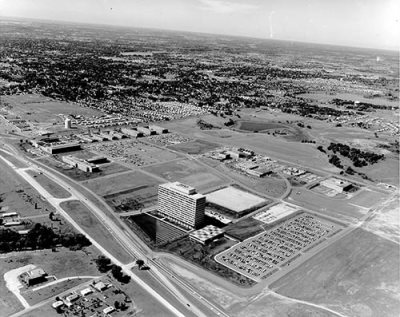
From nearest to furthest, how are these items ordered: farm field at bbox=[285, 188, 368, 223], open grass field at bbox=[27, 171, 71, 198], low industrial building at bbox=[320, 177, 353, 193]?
open grass field at bbox=[27, 171, 71, 198] < farm field at bbox=[285, 188, 368, 223] < low industrial building at bbox=[320, 177, 353, 193]

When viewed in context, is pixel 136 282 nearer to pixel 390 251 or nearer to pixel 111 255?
pixel 111 255

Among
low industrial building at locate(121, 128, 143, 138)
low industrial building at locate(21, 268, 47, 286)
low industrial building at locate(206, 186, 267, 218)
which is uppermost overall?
low industrial building at locate(121, 128, 143, 138)

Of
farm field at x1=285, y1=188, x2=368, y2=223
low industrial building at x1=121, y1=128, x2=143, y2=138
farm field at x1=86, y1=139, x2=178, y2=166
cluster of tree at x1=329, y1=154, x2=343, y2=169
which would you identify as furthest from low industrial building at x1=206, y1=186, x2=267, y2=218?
low industrial building at x1=121, y1=128, x2=143, y2=138

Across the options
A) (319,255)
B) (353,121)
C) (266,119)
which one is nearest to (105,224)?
(319,255)

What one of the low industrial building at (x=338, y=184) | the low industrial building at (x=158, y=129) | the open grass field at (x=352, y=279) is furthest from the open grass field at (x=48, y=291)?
the low industrial building at (x=158, y=129)

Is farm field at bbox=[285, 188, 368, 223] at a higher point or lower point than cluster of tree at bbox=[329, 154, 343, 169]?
lower

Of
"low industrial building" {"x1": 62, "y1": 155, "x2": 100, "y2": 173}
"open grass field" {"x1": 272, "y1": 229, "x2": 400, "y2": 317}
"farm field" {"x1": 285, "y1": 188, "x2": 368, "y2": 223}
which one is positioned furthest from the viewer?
"low industrial building" {"x1": 62, "y1": 155, "x2": 100, "y2": 173}

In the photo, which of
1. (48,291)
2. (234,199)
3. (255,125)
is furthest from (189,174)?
(255,125)

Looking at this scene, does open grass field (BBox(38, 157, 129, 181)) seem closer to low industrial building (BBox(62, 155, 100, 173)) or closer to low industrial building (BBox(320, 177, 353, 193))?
low industrial building (BBox(62, 155, 100, 173))
